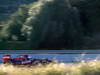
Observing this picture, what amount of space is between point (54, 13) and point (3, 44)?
678cm

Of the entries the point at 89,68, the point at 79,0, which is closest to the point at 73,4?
the point at 79,0


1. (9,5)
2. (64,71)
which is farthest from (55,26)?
(9,5)

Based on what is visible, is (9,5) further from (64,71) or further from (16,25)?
(64,71)

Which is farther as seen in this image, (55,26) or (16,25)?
(16,25)

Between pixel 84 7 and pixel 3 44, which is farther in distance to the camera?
pixel 84 7

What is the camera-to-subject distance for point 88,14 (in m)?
47.9

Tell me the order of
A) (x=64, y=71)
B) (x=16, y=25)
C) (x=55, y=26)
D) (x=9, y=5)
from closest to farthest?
(x=64, y=71)
(x=55, y=26)
(x=16, y=25)
(x=9, y=5)

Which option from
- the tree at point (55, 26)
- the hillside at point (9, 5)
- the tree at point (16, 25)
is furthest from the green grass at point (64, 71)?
the hillside at point (9, 5)

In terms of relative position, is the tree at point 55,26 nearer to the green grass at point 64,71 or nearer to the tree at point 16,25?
the tree at point 16,25

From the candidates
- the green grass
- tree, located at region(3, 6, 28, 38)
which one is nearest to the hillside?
tree, located at region(3, 6, 28, 38)

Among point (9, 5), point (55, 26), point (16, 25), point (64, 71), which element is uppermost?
point (9, 5)

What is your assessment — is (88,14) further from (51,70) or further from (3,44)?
(51,70)

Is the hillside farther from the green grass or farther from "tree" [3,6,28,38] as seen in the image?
the green grass

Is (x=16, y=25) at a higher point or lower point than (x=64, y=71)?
higher
